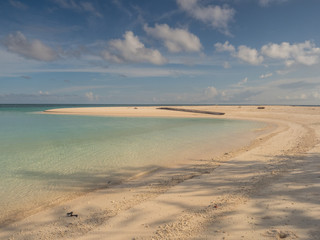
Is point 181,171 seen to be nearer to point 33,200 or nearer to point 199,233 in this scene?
point 199,233

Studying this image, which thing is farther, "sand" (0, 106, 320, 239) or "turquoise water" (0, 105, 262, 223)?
"turquoise water" (0, 105, 262, 223)

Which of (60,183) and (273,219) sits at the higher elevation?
(273,219)

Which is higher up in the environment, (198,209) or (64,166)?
(198,209)

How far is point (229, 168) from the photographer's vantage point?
8336 mm

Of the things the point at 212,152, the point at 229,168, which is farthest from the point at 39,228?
the point at 212,152

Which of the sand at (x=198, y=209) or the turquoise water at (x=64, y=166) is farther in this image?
the turquoise water at (x=64, y=166)

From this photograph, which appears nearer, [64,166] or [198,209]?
[198,209]

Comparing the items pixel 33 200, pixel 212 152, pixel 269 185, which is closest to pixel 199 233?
pixel 269 185

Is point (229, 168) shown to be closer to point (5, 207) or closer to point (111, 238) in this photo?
point (111, 238)

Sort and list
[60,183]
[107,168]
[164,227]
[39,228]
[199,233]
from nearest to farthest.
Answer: [199,233] → [164,227] → [39,228] → [60,183] → [107,168]

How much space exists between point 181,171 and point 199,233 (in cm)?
466

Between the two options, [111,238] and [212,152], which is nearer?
[111,238]

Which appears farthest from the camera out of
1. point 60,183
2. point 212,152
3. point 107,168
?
point 212,152

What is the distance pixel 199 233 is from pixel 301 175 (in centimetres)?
495
